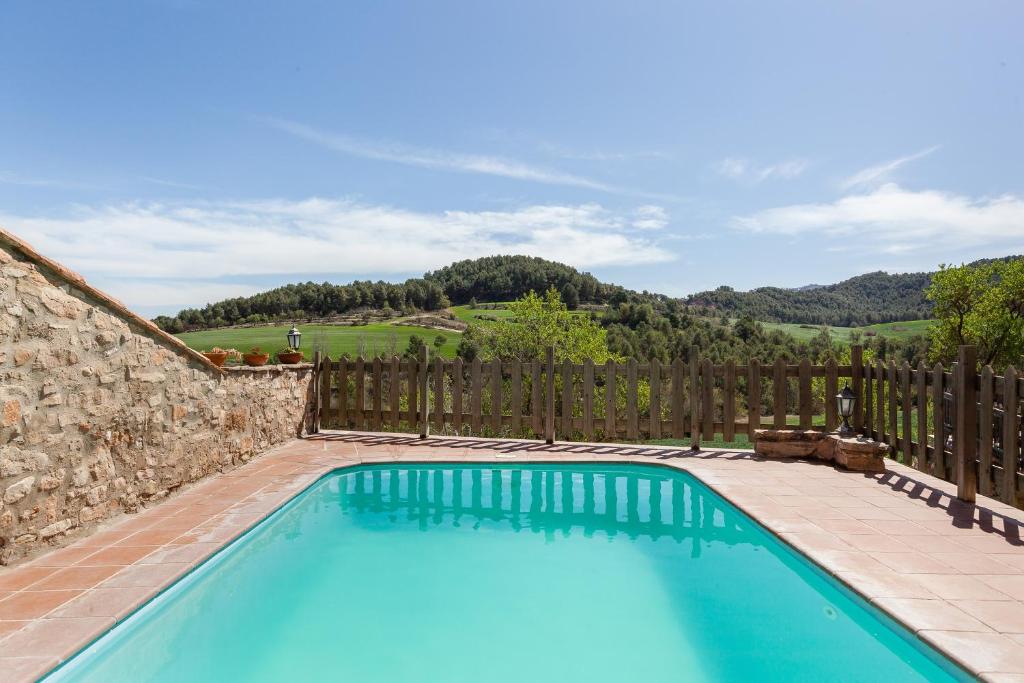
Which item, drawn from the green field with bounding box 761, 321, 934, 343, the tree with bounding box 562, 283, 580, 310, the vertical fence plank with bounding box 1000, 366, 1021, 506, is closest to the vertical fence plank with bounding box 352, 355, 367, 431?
the vertical fence plank with bounding box 1000, 366, 1021, 506

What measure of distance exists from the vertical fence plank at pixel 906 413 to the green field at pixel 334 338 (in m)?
23.3

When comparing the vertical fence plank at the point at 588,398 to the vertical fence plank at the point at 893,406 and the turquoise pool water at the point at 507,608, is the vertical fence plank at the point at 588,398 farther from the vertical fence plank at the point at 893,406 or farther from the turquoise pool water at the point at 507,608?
the vertical fence plank at the point at 893,406

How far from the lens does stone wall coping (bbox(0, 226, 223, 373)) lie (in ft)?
11.5

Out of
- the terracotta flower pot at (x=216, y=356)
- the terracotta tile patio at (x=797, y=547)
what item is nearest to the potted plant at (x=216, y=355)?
the terracotta flower pot at (x=216, y=356)

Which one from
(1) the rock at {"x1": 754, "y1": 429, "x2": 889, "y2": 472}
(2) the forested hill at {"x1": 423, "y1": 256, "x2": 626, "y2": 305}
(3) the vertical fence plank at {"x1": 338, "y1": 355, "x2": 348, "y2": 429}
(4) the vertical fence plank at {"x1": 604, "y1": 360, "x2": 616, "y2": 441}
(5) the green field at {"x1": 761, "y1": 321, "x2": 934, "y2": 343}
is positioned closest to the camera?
(1) the rock at {"x1": 754, "y1": 429, "x2": 889, "y2": 472}

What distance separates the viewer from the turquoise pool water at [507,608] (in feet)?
8.84

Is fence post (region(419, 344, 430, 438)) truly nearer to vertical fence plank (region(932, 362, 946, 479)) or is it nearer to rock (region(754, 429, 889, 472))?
rock (region(754, 429, 889, 472))

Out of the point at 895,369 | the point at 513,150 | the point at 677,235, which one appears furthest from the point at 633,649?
the point at 677,235

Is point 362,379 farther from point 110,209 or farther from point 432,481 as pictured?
point 110,209

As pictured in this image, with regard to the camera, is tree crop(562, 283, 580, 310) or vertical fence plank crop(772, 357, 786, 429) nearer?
vertical fence plank crop(772, 357, 786, 429)

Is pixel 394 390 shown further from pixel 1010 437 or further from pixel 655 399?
pixel 1010 437

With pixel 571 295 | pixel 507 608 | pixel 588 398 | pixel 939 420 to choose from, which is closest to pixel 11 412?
pixel 507 608

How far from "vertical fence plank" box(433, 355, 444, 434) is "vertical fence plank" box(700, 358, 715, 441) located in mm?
3695

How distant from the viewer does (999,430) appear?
4.61m
